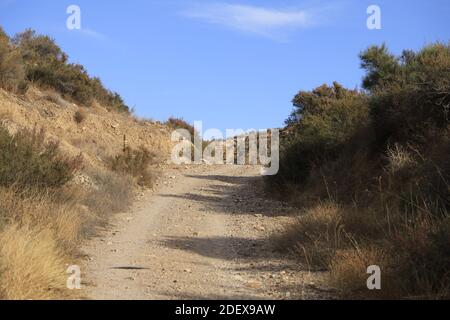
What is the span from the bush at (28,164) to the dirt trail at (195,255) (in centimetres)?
168

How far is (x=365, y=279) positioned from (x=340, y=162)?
8947 mm

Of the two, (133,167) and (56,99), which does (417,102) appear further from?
(56,99)

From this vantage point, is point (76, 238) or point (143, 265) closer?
point (143, 265)

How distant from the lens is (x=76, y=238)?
380 inches

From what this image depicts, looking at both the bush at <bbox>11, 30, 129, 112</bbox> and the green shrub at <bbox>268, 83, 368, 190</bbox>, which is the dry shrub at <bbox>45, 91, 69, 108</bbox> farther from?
the green shrub at <bbox>268, 83, 368, 190</bbox>

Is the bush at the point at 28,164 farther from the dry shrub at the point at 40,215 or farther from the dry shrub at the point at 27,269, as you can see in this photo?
the dry shrub at the point at 27,269

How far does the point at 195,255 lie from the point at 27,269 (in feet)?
13.2

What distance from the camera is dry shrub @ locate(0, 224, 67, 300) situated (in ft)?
19.0

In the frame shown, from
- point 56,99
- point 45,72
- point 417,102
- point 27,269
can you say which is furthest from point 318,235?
point 45,72

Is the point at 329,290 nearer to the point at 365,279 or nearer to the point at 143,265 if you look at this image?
the point at 365,279

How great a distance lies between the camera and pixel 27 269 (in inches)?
240

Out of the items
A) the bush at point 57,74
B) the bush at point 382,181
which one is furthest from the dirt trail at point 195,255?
the bush at point 57,74

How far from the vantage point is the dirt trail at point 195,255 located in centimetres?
710
